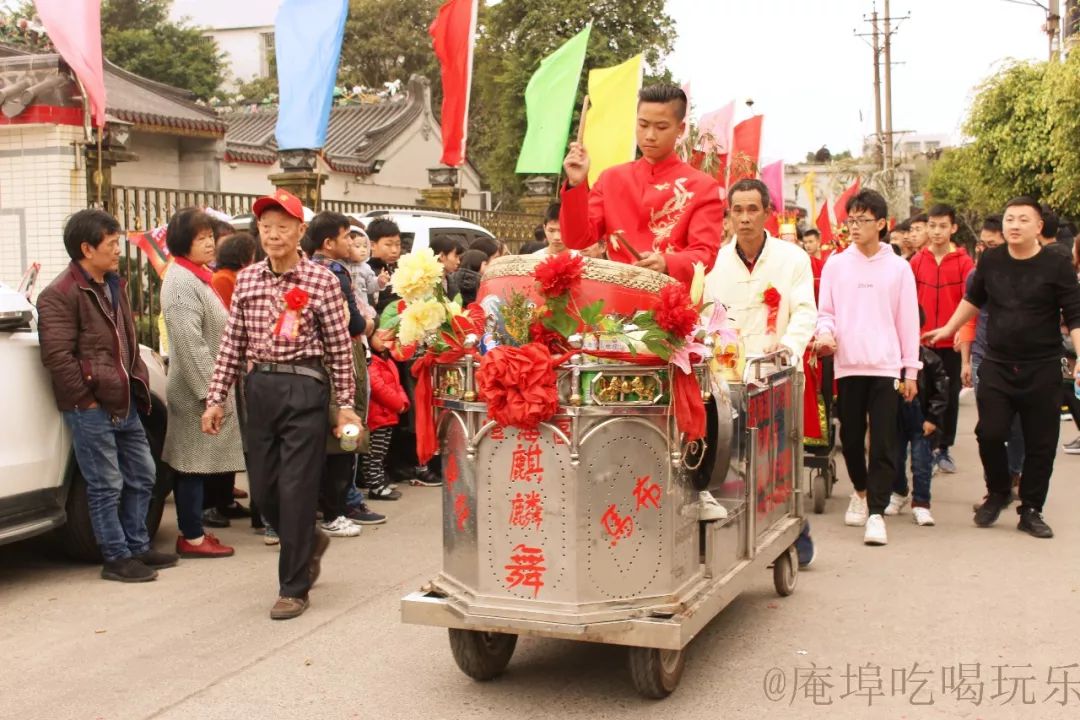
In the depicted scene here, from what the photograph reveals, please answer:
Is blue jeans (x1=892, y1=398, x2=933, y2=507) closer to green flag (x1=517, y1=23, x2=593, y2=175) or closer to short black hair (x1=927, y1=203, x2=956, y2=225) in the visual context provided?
short black hair (x1=927, y1=203, x2=956, y2=225)

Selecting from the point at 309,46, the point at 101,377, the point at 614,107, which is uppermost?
the point at 309,46

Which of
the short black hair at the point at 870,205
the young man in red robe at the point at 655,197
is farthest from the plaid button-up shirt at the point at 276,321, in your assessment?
the short black hair at the point at 870,205

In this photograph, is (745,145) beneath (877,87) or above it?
beneath

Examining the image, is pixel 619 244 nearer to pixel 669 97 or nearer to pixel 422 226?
pixel 669 97

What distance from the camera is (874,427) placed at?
7590 millimetres

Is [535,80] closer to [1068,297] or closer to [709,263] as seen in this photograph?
A: [1068,297]

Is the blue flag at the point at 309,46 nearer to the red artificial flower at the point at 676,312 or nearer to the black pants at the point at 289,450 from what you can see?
the black pants at the point at 289,450

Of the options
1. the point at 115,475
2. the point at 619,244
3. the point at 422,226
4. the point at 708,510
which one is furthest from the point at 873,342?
the point at 422,226

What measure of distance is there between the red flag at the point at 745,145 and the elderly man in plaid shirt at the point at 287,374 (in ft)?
35.1

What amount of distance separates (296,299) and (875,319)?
377cm

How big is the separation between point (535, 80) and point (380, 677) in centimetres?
1077

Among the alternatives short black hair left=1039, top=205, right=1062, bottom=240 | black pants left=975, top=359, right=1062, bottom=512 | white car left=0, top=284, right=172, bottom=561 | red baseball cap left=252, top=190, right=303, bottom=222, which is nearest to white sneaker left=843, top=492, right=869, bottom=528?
black pants left=975, top=359, right=1062, bottom=512

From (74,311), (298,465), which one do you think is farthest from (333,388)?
(74,311)

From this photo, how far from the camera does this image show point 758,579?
6.38 metres
